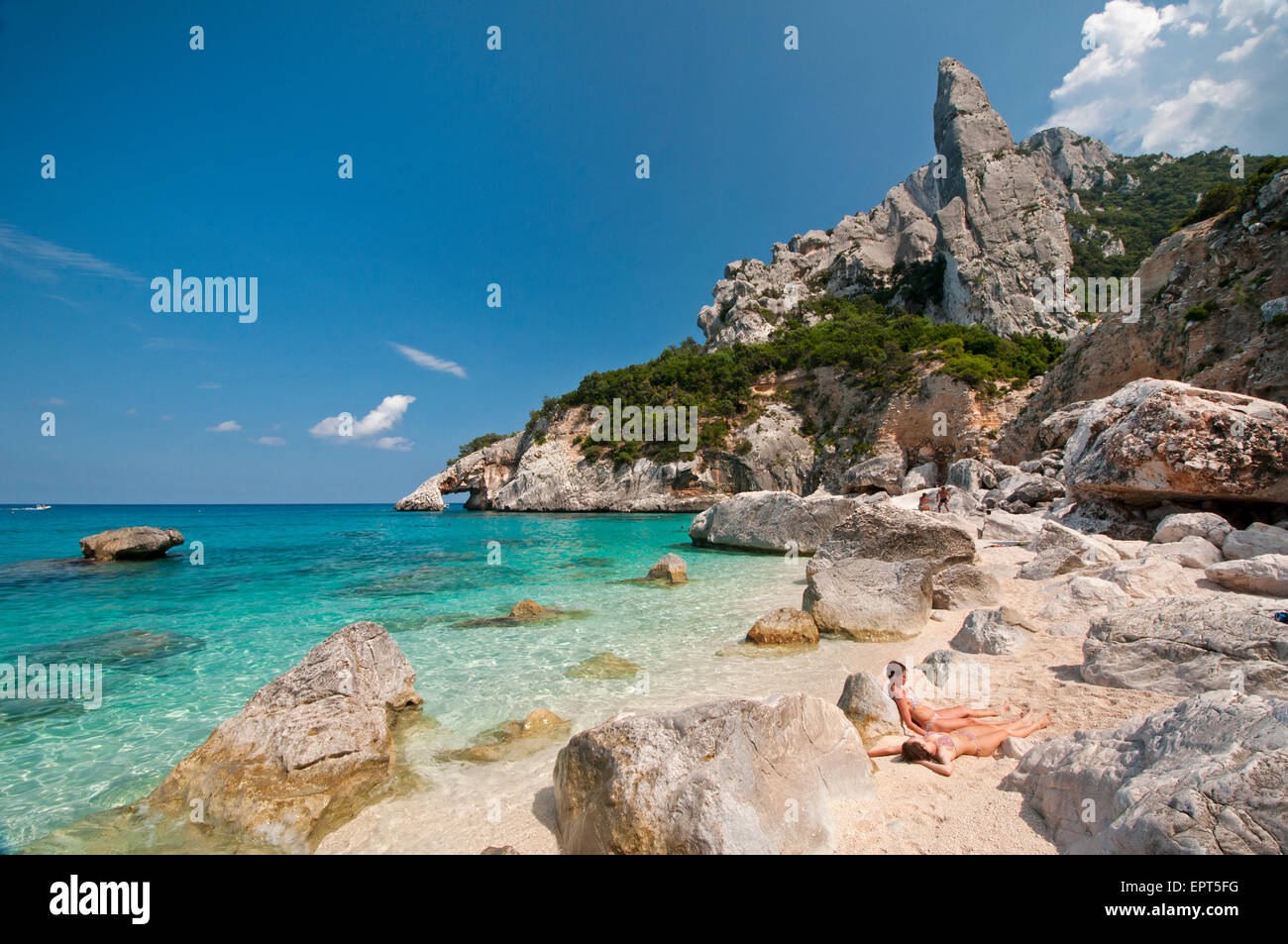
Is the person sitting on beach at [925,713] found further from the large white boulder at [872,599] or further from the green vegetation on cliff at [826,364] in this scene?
the green vegetation on cliff at [826,364]

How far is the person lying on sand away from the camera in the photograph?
13.7 feet

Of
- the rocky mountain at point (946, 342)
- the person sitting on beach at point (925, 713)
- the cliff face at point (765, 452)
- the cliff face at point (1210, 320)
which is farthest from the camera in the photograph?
the cliff face at point (765, 452)

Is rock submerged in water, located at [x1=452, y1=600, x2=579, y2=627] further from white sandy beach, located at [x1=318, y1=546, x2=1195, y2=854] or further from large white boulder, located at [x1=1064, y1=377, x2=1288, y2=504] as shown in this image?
large white boulder, located at [x1=1064, y1=377, x2=1288, y2=504]

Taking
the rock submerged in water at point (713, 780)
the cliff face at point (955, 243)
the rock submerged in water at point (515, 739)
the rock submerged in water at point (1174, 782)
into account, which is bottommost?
the rock submerged in water at point (515, 739)

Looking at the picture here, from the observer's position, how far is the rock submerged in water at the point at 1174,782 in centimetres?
220

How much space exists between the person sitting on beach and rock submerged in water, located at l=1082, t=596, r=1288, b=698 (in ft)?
4.28

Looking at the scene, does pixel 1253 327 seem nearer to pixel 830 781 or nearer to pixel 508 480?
pixel 830 781

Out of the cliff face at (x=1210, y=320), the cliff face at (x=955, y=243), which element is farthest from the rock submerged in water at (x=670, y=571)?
the cliff face at (x=955, y=243)

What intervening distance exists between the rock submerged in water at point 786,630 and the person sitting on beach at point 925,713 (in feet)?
9.98

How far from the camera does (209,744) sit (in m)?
4.68

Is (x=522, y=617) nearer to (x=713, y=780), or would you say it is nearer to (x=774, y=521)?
(x=713, y=780)

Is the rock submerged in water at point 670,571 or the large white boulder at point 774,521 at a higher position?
the large white boulder at point 774,521

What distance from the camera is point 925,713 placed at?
16.5 ft

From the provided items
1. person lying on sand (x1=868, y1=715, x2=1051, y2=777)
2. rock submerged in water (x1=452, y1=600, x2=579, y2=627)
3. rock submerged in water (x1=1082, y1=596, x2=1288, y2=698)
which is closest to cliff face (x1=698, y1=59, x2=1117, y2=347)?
rock submerged in water (x1=1082, y1=596, x2=1288, y2=698)
